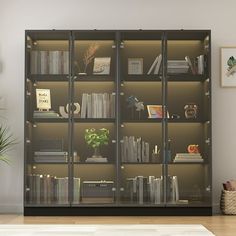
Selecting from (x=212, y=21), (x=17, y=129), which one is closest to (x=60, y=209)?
(x=17, y=129)

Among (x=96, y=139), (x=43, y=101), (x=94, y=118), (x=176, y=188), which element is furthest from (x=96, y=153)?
(x=176, y=188)

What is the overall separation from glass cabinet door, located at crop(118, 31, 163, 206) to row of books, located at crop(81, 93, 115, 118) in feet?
0.44

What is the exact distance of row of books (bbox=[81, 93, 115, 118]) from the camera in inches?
300

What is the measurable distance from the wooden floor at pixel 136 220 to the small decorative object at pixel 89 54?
1.79m

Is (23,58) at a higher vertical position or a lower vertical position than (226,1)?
lower

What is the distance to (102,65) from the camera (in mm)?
7672

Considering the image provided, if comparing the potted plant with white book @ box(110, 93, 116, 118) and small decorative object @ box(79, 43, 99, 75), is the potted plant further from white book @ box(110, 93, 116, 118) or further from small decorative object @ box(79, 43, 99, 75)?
small decorative object @ box(79, 43, 99, 75)

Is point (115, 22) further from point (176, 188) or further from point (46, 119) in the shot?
point (176, 188)

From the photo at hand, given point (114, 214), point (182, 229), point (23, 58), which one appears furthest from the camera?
point (23, 58)

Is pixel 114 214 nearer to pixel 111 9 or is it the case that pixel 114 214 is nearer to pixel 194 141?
pixel 194 141

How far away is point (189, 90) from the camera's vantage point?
25.1 feet

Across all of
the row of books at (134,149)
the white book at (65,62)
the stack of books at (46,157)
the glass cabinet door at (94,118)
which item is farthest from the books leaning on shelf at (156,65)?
the stack of books at (46,157)

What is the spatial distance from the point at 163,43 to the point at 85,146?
1549mm

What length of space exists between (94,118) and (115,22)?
130cm
